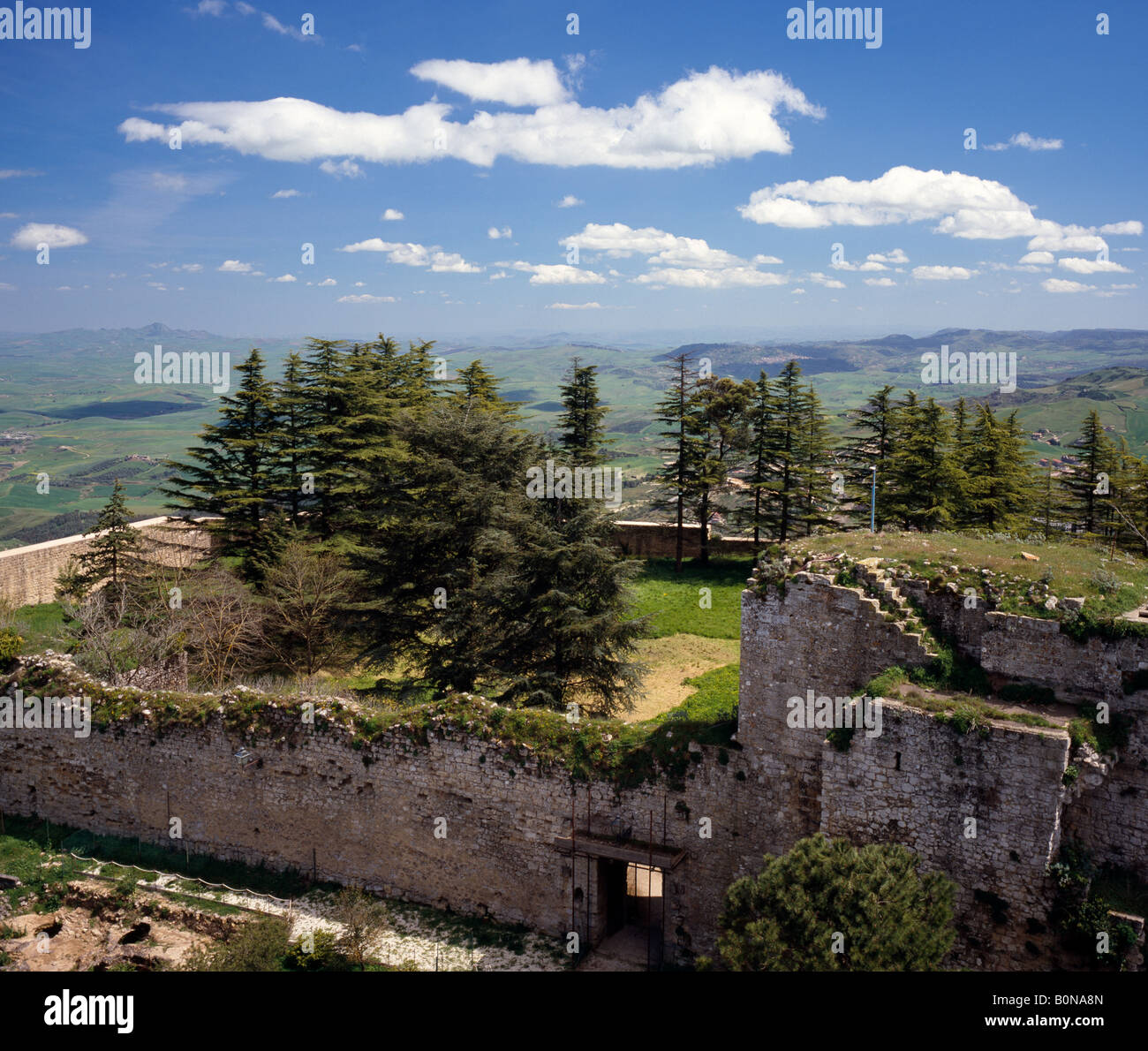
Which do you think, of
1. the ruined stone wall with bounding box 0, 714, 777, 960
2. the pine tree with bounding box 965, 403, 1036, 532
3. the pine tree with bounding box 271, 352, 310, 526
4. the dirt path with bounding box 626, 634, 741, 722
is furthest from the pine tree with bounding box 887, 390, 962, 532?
the pine tree with bounding box 271, 352, 310, 526

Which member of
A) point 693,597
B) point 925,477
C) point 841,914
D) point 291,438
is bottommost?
point 841,914

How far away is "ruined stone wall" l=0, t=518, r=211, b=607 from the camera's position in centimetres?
2856

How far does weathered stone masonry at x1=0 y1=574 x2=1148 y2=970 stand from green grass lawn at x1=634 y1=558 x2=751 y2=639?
33.5 feet

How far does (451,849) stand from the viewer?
46.6 ft

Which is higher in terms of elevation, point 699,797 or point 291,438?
point 291,438

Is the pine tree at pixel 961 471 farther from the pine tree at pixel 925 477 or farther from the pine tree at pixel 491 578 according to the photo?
the pine tree at pixel 491 578

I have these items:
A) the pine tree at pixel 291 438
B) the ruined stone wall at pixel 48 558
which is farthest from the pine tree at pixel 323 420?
the ruined stone wall at pixel 48 558

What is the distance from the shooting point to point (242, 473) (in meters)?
27.1

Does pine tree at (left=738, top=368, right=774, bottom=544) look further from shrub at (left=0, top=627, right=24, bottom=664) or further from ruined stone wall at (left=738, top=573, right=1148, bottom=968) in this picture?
shrub at (left=0, top=627, right=24, bottom=664)

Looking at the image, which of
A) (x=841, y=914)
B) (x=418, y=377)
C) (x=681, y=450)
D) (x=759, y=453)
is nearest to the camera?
(x=841, y=914)

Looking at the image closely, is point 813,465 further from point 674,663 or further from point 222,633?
point 222,633

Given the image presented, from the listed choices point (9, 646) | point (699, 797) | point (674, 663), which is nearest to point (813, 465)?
point (674, 663)

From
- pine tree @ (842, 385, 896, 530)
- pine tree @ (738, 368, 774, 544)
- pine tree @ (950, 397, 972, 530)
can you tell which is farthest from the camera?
pine tree @ (738, 368, 774, 544)

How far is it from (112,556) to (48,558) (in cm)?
645
